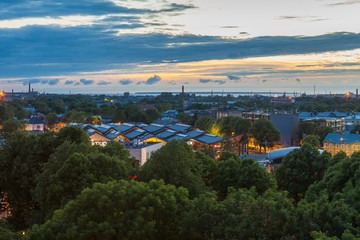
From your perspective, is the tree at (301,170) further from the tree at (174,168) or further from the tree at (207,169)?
the tree at (174,168)

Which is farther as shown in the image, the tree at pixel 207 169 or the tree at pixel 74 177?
the tree at pixel 207 169

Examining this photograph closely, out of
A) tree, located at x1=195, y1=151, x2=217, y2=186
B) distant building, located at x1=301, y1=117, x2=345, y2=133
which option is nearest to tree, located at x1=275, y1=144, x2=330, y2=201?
tree, located at x1=195, y1=151, x2=217, y2=186

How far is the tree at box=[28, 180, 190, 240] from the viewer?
46.4 feet

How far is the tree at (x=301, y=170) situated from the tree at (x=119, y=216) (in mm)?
15278

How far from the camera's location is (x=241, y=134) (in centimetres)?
7462

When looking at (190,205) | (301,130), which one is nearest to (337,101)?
(301,130)

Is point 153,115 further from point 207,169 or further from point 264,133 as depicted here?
point 207,169

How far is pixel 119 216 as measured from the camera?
14758mm

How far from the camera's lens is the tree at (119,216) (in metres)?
14.1

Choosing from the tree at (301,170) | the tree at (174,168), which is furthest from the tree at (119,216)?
the tree at (301,170)

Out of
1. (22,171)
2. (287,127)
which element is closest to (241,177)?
(22,171)

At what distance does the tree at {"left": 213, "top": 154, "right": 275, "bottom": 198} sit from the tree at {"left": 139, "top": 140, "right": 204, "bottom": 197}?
3.96m

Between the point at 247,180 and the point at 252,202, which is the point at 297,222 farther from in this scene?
the point at 247,180

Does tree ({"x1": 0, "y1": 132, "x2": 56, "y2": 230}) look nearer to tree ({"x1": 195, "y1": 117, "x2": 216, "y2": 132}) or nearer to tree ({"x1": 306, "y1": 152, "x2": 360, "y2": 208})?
tree ({"x1": 306, "y1": 152, "x2": 360, "y2": 208})
